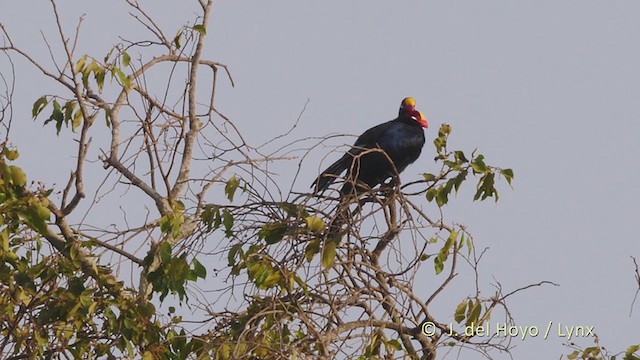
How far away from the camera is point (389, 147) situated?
21.7ft

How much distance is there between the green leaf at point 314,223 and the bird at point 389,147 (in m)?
1.52

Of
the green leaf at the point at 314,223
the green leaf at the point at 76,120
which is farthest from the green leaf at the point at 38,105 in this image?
the green leaf at the point at 314,223

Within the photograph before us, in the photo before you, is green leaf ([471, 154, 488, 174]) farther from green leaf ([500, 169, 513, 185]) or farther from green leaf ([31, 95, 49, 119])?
green leaf ([31, 95, 49, 119])

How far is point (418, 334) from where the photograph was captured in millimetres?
5051

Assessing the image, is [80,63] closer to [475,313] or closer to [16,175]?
[16,175]

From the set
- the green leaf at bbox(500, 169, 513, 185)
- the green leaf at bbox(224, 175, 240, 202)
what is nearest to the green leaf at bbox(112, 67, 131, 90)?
the green leaf at bbox(224, 175, 240, 202)

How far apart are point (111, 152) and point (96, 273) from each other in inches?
28.6

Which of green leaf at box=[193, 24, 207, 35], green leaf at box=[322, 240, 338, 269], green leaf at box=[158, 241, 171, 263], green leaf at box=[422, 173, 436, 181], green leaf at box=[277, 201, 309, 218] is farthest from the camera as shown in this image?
green leaf at box=[193, 24, 207, 35]

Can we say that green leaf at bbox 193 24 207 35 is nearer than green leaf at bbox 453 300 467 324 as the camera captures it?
No

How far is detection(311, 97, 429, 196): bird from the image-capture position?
6207mm

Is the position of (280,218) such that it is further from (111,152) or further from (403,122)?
(403,122)

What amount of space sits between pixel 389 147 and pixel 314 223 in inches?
89.4

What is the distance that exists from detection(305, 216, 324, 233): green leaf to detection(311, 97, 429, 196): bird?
1.52m

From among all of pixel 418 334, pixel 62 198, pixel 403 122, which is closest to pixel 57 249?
pixel 62 198
